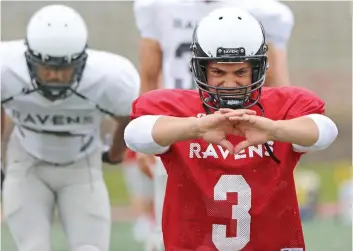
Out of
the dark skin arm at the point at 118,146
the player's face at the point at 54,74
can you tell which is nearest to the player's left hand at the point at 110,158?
the dark skin arm at the point at 118,146

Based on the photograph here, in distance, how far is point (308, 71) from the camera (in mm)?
13297

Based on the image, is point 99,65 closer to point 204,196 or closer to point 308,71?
point 204,196

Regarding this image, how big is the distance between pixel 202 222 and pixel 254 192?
0.65ft

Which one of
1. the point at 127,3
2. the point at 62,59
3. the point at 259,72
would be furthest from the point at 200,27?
the point at 127,3

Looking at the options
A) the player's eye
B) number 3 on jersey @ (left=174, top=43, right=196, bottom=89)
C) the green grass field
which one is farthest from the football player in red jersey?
the green grass field

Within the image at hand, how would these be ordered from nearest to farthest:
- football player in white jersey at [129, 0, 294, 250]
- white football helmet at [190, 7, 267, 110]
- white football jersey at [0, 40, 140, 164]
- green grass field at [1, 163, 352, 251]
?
white football helmet at [190, 7, 267, 110], white football jersey at [0, 40, 140, 164], football player in white jersey at [129, 0, 294, 250], green grass field at [1, 163, 352, 251]

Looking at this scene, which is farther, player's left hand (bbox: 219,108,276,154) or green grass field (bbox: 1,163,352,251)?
green grass field (bbox: 1,163,352,251)

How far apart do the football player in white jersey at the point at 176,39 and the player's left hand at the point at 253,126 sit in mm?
1944

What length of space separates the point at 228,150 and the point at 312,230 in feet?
16.7

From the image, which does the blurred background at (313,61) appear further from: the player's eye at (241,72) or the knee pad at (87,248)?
the player's eye at (241,72)

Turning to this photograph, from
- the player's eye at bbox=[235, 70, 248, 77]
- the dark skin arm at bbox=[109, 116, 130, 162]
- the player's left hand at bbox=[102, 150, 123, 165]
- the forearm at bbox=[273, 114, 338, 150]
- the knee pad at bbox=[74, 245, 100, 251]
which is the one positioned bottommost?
the knee pad at bbox=[74, 245, 100, 251]

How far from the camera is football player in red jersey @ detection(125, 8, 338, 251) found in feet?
10.8

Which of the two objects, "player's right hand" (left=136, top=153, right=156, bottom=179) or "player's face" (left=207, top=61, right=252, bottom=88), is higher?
"player's face" (left=207, top=61, right=252, bottom=88)

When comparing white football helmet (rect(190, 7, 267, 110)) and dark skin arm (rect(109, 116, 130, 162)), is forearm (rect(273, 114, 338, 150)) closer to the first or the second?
white football helmet (rect(190, 7, 267, 110))
